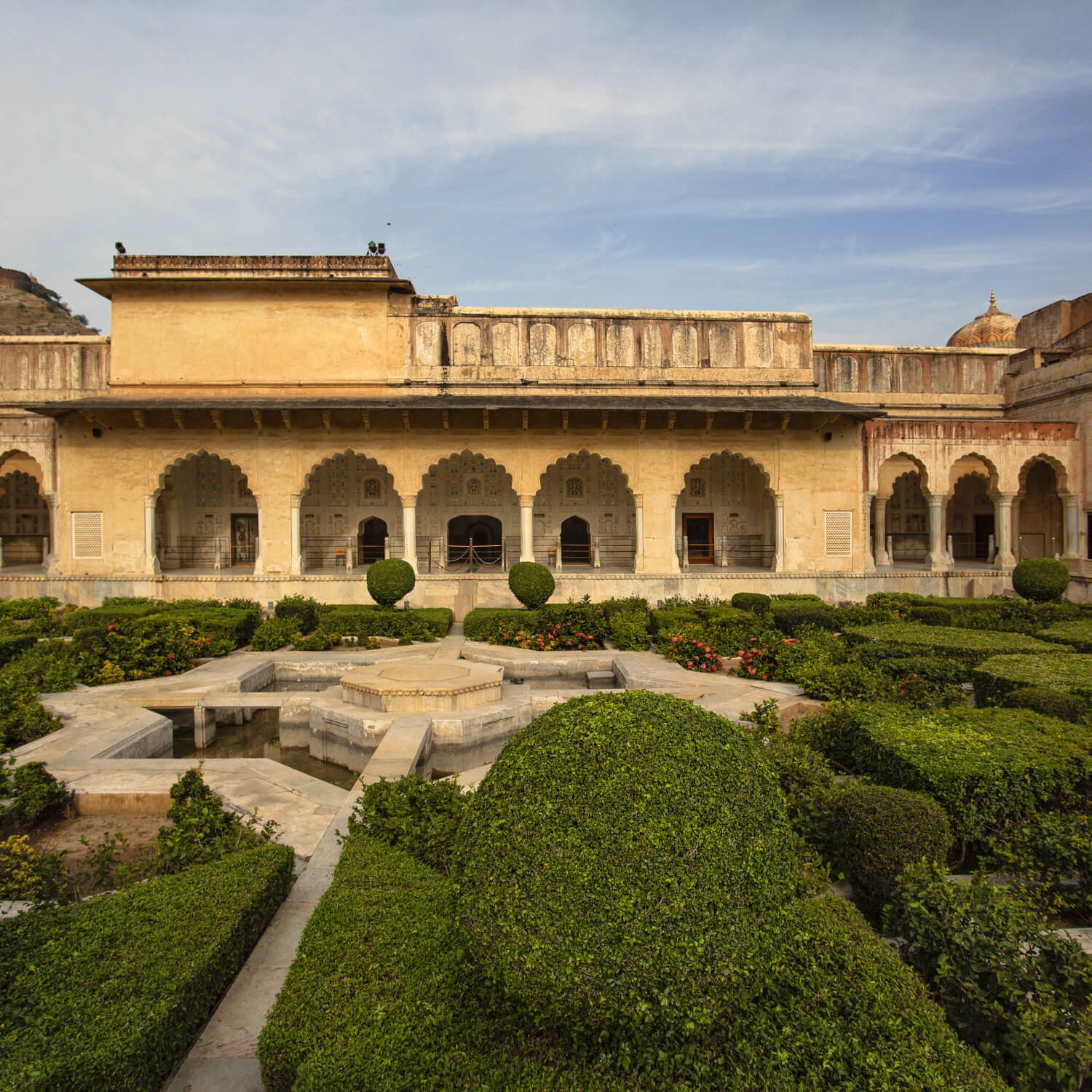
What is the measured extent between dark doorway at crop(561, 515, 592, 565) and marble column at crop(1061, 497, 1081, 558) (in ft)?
39.3

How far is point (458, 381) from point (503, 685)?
9933mm

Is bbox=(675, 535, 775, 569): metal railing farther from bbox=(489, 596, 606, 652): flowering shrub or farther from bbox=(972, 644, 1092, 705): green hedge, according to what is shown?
bbox=(972, 644, 1092, 705): green hedge

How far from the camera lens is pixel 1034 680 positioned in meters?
6.48

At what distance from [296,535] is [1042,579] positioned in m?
15.6

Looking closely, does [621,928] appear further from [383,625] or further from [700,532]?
[700,532]

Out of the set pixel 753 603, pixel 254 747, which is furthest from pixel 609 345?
pixel 254 747

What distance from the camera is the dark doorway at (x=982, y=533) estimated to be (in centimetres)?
2105

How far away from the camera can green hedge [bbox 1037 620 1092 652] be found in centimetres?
862

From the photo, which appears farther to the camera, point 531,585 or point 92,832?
point 531,585

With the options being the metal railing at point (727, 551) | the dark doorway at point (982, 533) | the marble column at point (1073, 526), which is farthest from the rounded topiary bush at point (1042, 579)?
the dark doorway at point (982, 533)

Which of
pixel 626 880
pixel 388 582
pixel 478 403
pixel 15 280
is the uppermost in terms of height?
pixel 15 280

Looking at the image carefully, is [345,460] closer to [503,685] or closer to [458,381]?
[458,381]

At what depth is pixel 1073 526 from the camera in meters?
16.8

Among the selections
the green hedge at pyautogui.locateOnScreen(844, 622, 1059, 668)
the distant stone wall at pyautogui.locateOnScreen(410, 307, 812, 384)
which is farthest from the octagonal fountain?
the distant stone wall at pyautogui.locateOnScreen(410, 307, 812, 384)
